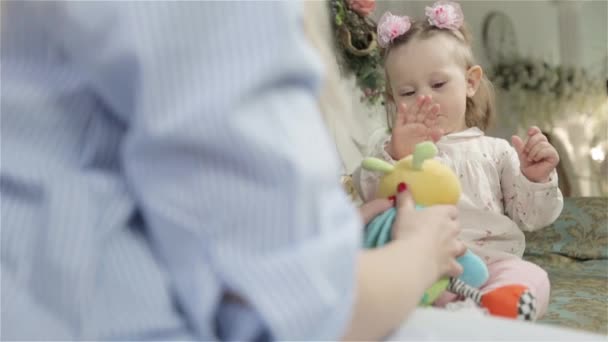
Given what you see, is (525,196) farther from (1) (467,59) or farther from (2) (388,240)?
(2) (388,240)

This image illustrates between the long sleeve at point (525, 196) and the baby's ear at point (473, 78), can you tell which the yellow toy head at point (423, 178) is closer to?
the long sleeve at point (525, 196)

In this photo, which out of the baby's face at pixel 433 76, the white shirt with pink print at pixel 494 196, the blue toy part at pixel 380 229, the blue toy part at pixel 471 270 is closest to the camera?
the blue toy part at pixel 380 229

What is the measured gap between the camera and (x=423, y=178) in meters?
0.88

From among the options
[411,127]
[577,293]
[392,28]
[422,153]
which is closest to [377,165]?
[422,153]

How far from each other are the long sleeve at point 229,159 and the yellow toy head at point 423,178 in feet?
1.44

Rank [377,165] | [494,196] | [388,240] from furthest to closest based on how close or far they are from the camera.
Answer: [494,196]
[377,165]
[388,240]

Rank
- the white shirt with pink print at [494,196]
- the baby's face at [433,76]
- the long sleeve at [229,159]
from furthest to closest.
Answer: the baby's face at [433,76] < the white shirt with pink print at [494,196] < the long sleeve at [229,159]

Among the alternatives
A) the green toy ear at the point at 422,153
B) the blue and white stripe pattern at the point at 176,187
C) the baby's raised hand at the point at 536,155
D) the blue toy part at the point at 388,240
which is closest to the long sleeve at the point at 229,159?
the blue and white stripe pattern at the point at 176,187

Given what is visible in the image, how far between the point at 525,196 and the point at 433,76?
32 cm

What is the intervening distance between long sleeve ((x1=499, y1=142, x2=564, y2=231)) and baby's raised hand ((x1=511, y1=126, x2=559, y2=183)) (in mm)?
16

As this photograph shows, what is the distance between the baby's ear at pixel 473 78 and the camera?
1532mm

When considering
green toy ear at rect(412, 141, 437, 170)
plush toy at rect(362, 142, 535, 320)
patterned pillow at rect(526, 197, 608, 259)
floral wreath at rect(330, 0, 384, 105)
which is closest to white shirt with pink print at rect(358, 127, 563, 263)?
plush toy at rect(362, 142, 535, 320)

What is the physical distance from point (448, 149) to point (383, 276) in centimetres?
95

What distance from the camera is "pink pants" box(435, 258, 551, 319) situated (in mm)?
1079
